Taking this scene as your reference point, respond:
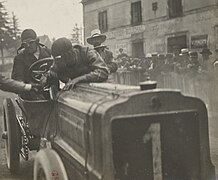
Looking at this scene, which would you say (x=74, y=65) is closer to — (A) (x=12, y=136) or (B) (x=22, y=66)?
(B) (x=22, y=66)

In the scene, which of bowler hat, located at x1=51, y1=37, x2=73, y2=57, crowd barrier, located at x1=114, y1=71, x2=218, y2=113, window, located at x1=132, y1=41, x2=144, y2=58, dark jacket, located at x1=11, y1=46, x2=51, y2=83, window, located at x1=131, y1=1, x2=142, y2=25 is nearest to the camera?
bowler hat, located at x1=51, y1=37, x2=73, y2=57

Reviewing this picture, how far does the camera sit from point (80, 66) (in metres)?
3.77

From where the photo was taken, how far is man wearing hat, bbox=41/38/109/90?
3.59 meters

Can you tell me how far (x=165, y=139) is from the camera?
2.69 meters

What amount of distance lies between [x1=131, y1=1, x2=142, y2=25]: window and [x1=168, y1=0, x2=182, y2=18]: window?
8.27ft

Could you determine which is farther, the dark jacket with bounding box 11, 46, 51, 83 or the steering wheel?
the dark jacket with bounding box 11, 46, 51, 83

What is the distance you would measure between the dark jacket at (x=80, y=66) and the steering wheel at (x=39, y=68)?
1.82 feet

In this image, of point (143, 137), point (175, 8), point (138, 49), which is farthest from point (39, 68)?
point (138, 49)

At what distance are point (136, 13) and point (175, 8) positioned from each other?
10.8 feet

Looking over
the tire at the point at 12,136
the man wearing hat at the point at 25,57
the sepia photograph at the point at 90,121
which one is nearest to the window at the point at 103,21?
the sepia photograph at the point at 90,121

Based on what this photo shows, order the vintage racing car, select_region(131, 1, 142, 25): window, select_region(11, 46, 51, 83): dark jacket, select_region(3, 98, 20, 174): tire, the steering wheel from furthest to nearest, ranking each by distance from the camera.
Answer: select_region(131, 1, 142, 25): window
select_region(11, 46, 51, 83): dark jacket
select_region(3, 98, 20, 174): tire
the steering wheel
the vintage racing car

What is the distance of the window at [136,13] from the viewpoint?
58.9ft

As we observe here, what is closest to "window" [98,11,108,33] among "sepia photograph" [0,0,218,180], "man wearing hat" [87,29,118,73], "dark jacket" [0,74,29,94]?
"man wearing hat" [87,29,118,73]

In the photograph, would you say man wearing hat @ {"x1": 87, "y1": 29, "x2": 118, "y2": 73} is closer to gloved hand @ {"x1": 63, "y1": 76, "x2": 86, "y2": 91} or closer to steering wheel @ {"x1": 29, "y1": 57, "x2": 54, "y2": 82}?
steering wheel @ {"x1": 29, "y1": 57, "x2": 54, "y2": 82}
